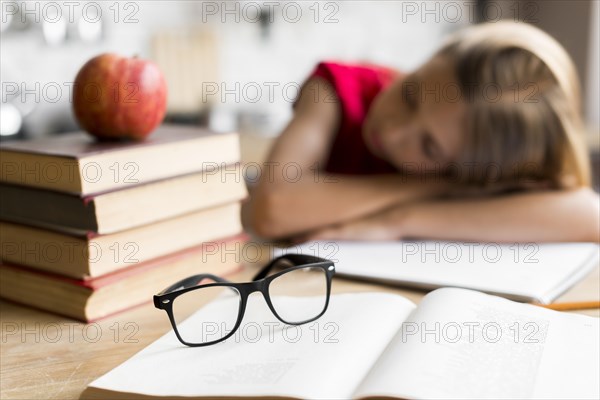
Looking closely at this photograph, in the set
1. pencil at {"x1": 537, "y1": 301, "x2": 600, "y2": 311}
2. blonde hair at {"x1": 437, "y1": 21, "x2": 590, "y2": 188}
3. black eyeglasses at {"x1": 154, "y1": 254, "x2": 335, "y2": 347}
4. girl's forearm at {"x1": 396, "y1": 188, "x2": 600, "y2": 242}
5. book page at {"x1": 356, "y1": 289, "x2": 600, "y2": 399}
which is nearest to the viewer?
book page at {"x1": 356, "y1": 289, "x2": 600, "y2": 399}

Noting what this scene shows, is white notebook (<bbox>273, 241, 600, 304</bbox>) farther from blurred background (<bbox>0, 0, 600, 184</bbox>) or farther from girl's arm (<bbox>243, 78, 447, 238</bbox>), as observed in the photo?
blurred background (<bbox>0, 0, 600, 184</bbox>)

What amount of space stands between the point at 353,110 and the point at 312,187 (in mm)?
270

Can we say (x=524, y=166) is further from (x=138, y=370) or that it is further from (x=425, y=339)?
(x=138, y=370)

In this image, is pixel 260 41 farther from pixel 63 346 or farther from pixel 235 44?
pixel 63 346

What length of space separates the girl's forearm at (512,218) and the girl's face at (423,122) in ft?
0.42

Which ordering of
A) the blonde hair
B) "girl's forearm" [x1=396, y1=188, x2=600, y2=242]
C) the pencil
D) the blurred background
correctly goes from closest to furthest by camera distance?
the pencil, "girl's forearm" [x1=396, y1=188, x2=600, y2=242], the blonde hair, the blurred background

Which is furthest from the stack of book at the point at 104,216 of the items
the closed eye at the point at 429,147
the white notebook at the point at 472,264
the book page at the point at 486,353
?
the closed eye at the point at 429,147

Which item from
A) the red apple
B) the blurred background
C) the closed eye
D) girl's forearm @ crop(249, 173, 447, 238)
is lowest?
girl's forearm @ crop(249, 173, 447, 238)

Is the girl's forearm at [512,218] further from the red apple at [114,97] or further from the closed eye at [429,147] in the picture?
the red apple at [114,97]

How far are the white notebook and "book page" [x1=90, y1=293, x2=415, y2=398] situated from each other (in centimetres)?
13

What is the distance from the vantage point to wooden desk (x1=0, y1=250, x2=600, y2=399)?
46cm

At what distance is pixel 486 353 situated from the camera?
1.52 feet

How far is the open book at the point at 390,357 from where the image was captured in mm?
409

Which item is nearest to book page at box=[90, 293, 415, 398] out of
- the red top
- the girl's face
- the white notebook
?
the white notebook
